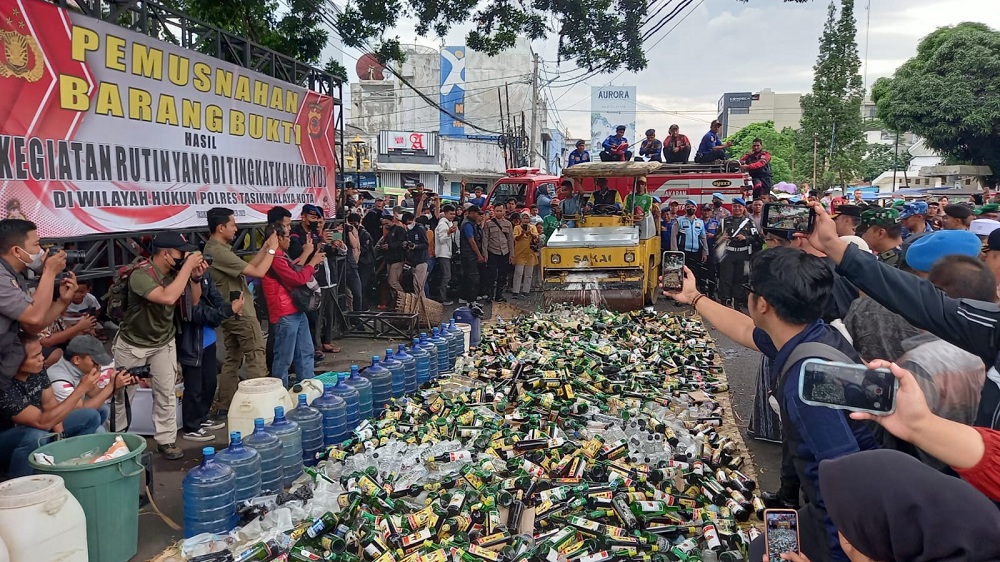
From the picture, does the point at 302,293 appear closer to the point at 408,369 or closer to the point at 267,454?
the point at 408,369

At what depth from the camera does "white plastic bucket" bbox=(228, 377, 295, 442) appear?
5.05 meters

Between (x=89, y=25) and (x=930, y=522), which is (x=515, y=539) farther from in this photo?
(x=89, y=25)

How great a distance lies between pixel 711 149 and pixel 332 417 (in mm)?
15318

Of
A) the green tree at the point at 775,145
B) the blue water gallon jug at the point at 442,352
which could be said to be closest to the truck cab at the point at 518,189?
the blue water gallon jug at the point at 442,352

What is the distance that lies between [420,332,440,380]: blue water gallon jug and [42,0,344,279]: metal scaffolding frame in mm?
3269

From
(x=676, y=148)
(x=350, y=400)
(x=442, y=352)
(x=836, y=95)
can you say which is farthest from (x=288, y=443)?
(x=836, y=95)

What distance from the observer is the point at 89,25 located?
6.49 meters

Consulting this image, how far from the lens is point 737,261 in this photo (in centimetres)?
1226

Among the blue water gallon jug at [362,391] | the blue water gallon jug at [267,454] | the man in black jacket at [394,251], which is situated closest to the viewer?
the blue water gallon jug at [267,454]

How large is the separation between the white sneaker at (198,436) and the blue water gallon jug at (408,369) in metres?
1.87

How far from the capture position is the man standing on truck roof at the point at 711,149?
1781 cm

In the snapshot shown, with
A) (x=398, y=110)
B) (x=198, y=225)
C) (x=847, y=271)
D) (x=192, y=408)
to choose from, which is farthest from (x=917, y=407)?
(x=398, y=110)

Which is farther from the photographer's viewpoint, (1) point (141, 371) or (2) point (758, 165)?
(2) point (758, 165)

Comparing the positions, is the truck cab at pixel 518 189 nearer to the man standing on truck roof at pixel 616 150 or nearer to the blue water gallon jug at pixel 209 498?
the man standing on truck roof at pixel 616 150
